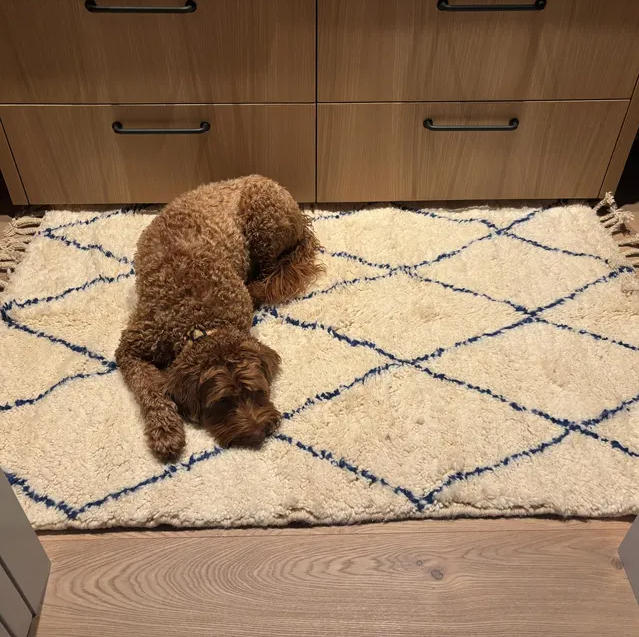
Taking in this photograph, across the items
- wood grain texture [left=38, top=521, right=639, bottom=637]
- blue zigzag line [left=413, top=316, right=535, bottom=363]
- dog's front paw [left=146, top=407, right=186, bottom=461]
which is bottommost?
wood grain texture [left=38, top=521, right=639, bottom=637]

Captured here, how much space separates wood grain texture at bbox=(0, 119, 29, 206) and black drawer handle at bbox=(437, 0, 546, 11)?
1.29 metres

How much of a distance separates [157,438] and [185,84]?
1018 mm

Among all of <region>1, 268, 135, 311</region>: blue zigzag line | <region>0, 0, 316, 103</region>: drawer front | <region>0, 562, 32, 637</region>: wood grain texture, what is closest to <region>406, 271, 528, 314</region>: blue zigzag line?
<region>0, 0, 316, 103</region>: drawer front

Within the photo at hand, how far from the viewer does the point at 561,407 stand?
4.35 feet

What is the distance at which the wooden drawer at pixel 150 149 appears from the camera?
5.68 feet

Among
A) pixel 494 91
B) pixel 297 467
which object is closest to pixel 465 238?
pixel 494 91

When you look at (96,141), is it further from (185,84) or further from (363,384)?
(363,384)

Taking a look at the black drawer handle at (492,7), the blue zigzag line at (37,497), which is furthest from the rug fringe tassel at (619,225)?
the blue zigzag line at (37,497)

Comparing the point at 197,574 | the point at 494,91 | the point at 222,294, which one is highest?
the point at 494,91

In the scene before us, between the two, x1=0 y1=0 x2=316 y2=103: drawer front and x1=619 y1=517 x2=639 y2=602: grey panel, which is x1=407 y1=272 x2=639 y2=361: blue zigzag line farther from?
x1=0 y1=0 x2=316 y2=103: drawer front

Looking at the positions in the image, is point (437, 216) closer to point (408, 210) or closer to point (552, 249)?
point (408, 210)

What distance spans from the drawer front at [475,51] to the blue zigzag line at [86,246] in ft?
2.49

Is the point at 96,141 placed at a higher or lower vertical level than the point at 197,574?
higher

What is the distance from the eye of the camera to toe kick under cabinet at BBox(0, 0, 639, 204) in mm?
1575
